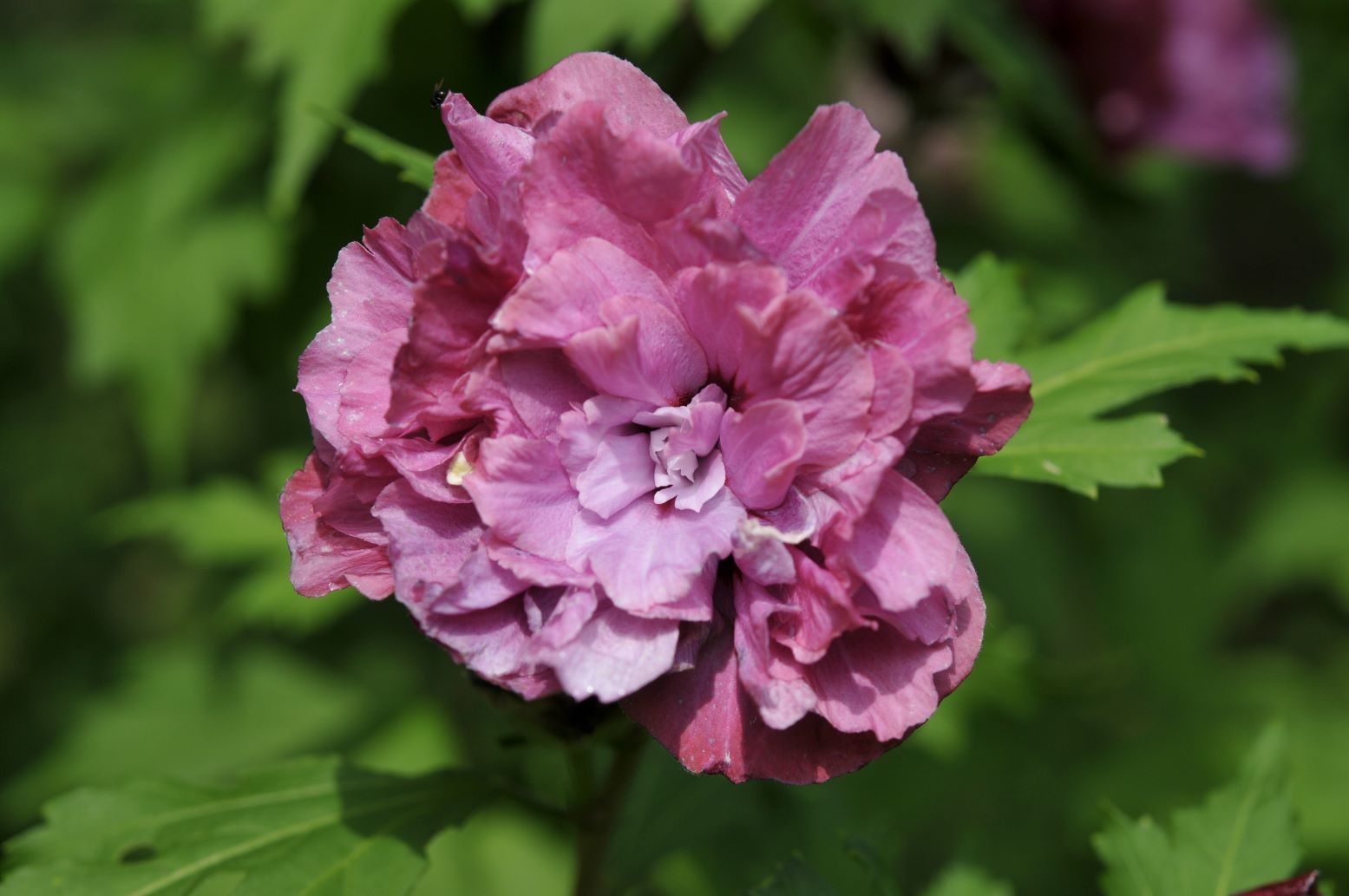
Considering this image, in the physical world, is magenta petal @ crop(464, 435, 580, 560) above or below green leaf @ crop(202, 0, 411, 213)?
above

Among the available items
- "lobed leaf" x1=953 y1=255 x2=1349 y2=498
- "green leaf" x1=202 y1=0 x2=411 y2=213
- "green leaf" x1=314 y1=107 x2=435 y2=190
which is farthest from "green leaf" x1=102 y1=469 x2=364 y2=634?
"lobed leaf" x1=953 y1=255 x2=1349 y2=498

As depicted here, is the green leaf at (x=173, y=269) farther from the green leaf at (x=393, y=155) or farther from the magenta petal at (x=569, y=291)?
the magenta petal at (x=569, y=291)

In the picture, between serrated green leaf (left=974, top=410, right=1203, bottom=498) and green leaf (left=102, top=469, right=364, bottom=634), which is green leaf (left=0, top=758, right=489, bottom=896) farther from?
green leaf (left=102, top=469, right=364, bottom=634)

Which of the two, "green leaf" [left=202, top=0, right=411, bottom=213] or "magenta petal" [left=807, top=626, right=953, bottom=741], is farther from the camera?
"green leaf" [left=202, top=0, right=411, bottom=213]

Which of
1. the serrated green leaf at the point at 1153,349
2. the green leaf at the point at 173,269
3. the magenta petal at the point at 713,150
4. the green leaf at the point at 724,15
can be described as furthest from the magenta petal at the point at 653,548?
the green leaf at the point at 173,269

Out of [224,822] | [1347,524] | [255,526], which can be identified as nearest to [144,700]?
[255,526]

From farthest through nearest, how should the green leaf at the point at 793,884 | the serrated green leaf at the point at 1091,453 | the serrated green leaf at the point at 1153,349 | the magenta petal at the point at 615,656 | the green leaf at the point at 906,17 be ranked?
the green leaf at the point at 906,17 < the serrated green leaf at the point at 1153,349 < the serrated green leaf at the point at 1091,453 < the green leaf at the point at 793,884 < the magenta petal at the point at 615,656

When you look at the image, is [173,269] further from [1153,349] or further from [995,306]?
[1153,349]

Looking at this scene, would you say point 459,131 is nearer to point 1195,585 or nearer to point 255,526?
point 255,526
